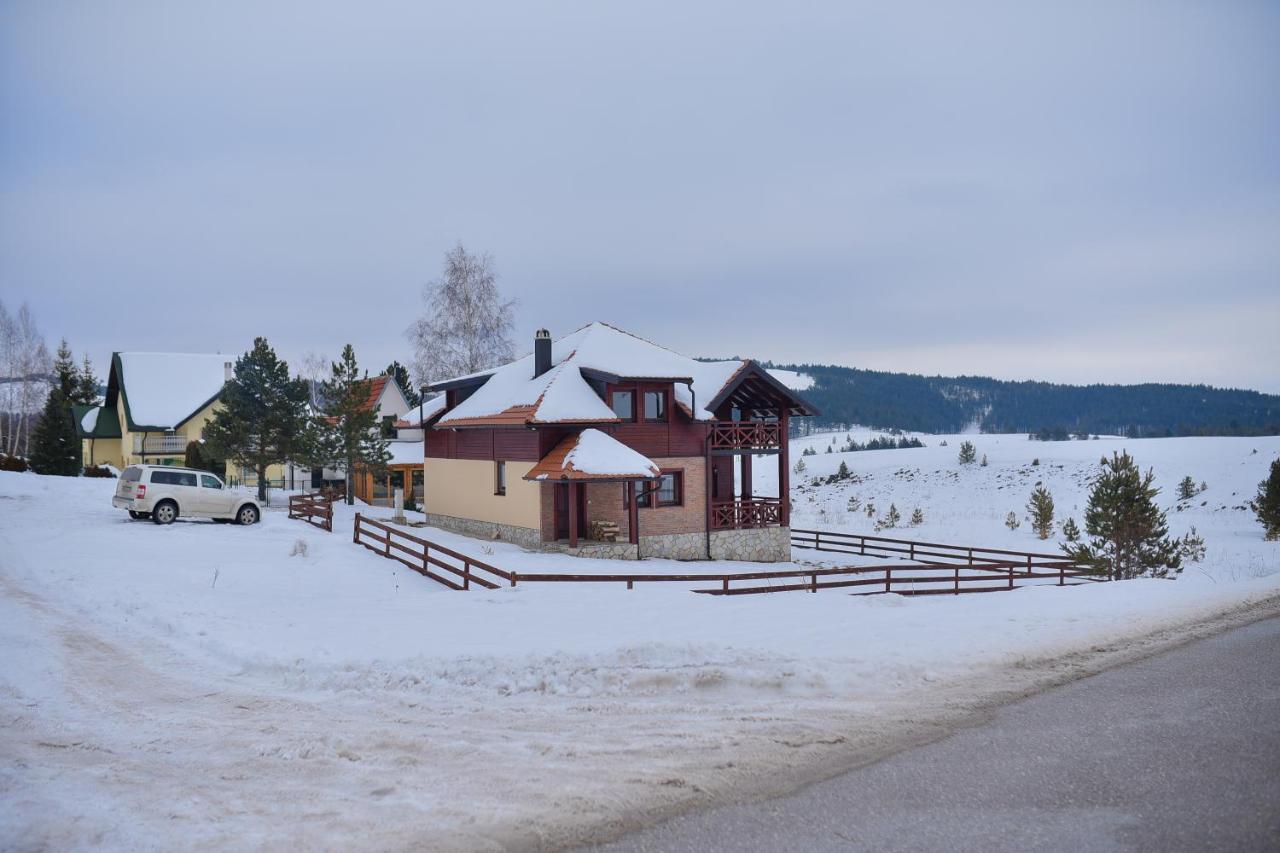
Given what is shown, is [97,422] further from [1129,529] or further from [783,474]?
[1129,529]

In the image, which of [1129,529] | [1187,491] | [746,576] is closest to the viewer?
[746,576]

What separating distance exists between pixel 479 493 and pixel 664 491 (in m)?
6.86

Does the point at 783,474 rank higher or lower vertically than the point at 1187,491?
higher

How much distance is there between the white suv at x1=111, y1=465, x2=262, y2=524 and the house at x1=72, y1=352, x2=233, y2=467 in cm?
2084

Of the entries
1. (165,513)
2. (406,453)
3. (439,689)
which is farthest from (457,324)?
(439,689)

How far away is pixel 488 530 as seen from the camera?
1157 inches

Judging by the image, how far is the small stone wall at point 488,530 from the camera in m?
26.9

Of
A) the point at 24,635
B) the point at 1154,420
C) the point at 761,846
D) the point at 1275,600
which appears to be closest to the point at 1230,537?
the point at 1275,600

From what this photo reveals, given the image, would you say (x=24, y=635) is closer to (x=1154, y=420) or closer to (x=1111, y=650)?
(x=1111, y=650)

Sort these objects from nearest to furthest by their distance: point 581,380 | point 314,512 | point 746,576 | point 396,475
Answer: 1. point 746,576
2. point 581,380
3. point 314,512
4. point 396,475

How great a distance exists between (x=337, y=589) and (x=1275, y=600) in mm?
19744

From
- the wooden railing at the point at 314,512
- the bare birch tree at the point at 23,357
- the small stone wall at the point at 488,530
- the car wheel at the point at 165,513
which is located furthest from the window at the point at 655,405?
the bare birch tree at the point at 23,357

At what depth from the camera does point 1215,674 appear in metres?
10.8

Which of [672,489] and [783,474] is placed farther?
[783,474]
